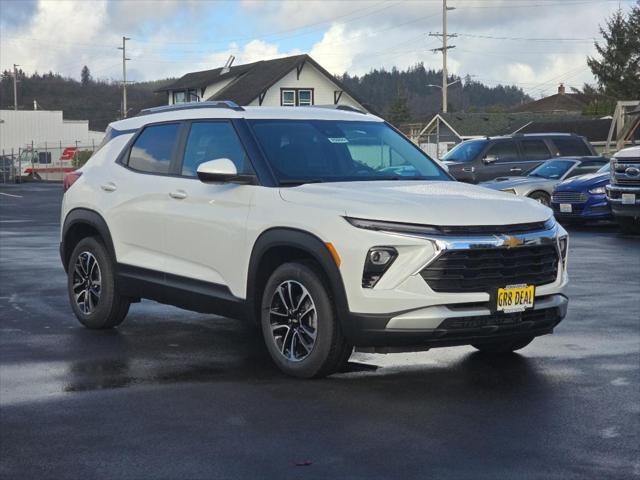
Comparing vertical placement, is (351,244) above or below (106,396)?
above

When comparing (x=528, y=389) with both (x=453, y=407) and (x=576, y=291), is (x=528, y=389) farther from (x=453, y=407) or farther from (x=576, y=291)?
(x=576, y=291)

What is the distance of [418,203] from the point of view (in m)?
6.96

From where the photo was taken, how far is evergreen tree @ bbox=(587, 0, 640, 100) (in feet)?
272

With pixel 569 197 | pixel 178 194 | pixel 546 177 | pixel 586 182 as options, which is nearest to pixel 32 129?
pixel 546 177

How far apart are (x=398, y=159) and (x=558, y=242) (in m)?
1.61

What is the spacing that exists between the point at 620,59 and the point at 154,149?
80188mm

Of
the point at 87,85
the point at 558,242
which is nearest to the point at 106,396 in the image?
the point at 558,242

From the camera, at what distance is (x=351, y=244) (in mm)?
6797

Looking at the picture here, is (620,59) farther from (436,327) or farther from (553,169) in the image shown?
(436,327)

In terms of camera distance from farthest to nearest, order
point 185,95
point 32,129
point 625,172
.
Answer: point 32,129
point 185,95
point 625,172

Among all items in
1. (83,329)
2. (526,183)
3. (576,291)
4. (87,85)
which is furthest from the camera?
(87,85)

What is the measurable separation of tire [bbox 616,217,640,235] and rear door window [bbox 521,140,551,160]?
783cm

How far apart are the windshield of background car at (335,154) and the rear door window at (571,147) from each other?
799 inches

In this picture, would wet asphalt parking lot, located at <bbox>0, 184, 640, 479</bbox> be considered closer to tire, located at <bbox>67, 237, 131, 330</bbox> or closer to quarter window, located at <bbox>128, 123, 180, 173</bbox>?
tire, located at <bbox>67, 237, 131, 330</bbox>
